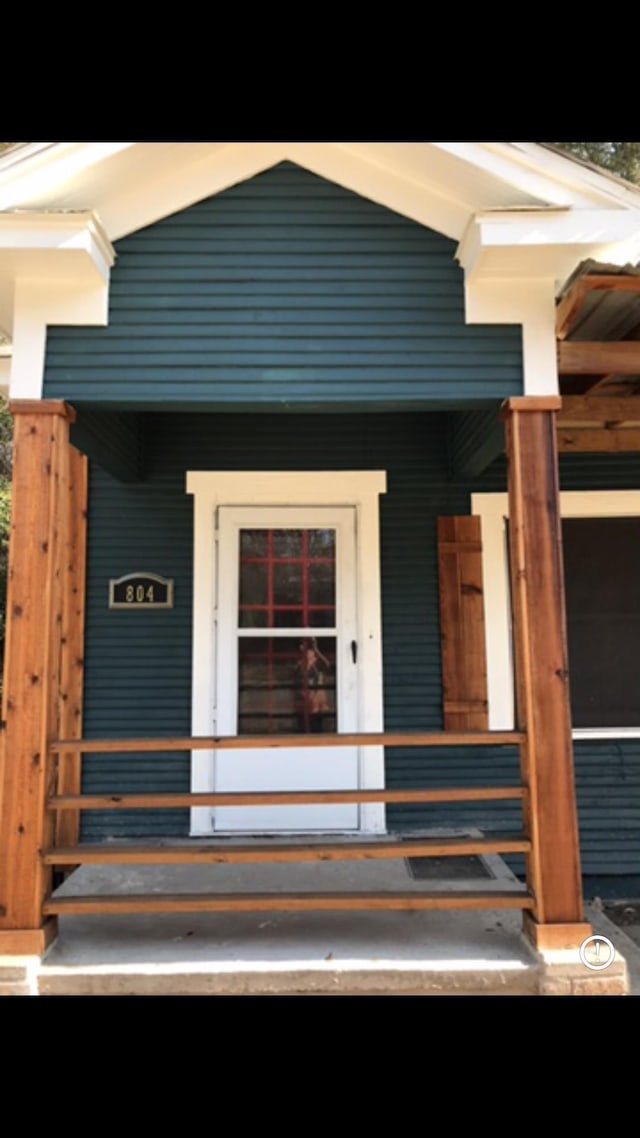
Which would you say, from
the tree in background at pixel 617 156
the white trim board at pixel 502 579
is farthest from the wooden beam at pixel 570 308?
the tree in background at pixel 617 156

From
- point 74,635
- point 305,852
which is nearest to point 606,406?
point 305,852

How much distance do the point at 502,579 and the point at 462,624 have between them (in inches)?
15.0

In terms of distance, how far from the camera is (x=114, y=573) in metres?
4.57

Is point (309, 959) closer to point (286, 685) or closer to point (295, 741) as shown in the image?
point (295, 741)

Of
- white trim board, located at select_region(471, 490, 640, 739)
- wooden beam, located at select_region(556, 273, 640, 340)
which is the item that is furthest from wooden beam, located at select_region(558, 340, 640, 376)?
white trim board, located at select_region(471, 490, 640, 739)

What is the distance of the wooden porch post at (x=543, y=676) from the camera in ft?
9.33

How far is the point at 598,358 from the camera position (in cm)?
330

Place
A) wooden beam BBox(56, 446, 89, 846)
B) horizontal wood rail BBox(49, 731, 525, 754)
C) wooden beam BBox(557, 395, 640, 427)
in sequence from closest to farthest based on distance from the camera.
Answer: horizontal wood rail BBox(49, 731, 525, 754), wooden beam BBox(557, 395, 640, 427), wooden beam BBox(56, 446, 89, 846)

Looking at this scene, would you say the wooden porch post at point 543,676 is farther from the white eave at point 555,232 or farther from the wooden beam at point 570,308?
the white eave at point 555,232

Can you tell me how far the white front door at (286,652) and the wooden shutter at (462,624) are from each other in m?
0.55

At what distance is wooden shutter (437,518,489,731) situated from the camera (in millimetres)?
4453

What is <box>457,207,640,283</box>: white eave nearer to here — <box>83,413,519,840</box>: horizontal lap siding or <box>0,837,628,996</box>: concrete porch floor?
<box>83,413,519,840</box>: horizontal lap siding

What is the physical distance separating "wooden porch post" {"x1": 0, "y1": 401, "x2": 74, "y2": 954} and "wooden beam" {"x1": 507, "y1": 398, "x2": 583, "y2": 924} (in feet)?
6.23

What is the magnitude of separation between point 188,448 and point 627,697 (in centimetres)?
314
